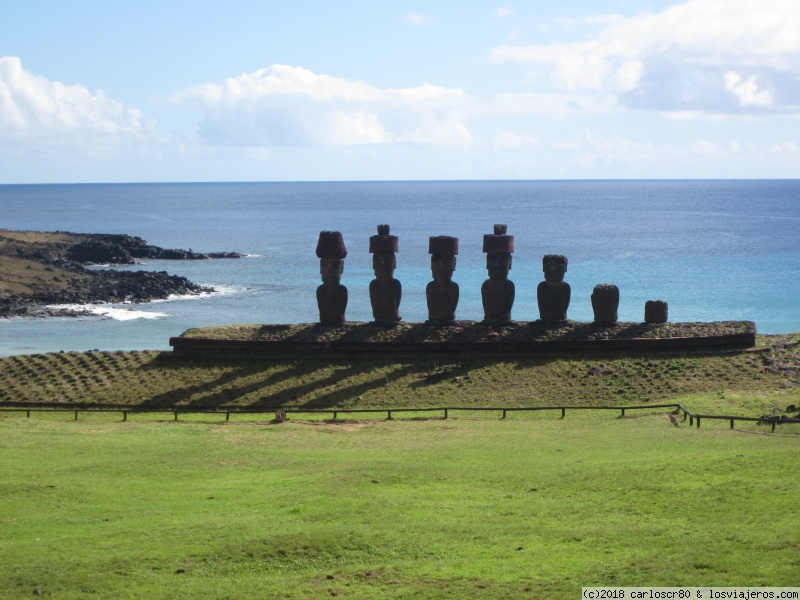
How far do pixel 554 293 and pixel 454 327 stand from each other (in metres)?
3.99

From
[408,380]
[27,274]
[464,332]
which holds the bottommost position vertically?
[408,380]

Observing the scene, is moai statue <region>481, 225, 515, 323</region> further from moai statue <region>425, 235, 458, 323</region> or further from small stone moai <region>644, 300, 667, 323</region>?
small stone moai <region>644, 300, 667, 323</region>

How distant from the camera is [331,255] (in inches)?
1631

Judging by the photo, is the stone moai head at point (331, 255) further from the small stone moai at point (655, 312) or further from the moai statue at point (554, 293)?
the small stone moai at point (655, 312)

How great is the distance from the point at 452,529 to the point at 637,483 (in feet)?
14.6

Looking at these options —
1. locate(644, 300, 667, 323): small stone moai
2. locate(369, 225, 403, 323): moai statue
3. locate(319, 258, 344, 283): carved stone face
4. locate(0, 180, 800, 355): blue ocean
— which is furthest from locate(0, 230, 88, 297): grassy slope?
locate(644, 300, 667, 323): small stone moai

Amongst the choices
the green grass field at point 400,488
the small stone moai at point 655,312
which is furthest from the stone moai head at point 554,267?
the green grass field at point 400,488

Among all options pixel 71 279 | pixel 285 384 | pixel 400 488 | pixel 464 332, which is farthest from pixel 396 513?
pixel 71 279

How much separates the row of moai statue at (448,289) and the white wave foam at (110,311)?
100 ft

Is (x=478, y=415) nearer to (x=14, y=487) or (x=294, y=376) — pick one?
(x=294, y=376)

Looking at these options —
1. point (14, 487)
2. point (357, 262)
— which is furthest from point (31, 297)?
point (14, 487)

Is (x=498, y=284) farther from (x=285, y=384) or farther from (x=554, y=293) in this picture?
(x=285, y=384)

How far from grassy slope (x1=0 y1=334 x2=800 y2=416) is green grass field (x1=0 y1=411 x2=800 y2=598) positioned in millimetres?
5743

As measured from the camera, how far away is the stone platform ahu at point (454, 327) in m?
39.4
